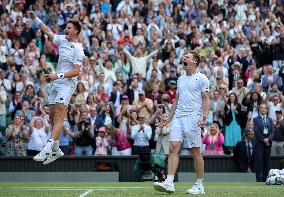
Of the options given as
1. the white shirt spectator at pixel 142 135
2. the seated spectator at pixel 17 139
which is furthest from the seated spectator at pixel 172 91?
the seated spectator at pixel 17 139

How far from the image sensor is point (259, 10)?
33.0 metres

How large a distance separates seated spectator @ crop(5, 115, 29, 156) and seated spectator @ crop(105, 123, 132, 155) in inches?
91.2

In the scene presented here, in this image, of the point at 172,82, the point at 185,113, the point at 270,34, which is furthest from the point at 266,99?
the point at 185,113

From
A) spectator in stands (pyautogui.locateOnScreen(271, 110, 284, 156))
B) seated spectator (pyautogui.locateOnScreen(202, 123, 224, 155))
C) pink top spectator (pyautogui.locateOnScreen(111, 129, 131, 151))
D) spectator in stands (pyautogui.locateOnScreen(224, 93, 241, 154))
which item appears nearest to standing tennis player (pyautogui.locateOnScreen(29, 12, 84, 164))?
pink top spectator (pyautogui.locateOnScreen(111, 129, 131, 151))

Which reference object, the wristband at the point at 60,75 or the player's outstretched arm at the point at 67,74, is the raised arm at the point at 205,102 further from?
the wristband at the point at 60,75

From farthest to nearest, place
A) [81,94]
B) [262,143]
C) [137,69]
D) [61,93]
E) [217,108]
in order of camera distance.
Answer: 1. [137,69]
2. [81,94]
3. [217,108]
4. [262,143]
5. [61,93]

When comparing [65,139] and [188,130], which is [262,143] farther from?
[188,130]

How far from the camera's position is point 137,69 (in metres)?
28.6

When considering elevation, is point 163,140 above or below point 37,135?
below

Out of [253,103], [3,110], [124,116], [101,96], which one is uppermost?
[101,96]

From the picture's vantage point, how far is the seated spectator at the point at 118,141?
82.1 feet

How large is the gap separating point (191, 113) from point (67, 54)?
254 centimetres

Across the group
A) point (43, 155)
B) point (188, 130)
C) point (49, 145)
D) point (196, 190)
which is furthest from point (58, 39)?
point (196, 190)

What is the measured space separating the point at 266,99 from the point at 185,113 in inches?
405
